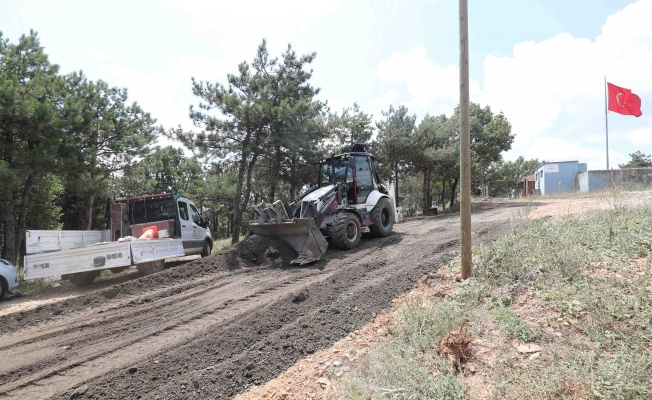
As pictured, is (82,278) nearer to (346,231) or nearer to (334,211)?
(334,211)

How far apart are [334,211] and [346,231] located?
0.65 m

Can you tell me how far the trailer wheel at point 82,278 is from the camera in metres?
9.32

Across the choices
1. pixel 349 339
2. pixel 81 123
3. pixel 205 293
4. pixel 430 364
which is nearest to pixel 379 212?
pixel 205 293

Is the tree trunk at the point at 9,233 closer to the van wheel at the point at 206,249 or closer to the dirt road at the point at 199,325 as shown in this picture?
the dirt road at the point at 199,325

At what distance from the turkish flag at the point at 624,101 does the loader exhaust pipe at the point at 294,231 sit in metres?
23.2

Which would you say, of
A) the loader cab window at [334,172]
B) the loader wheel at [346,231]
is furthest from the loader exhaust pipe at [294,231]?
the loader cab window at [334,172]

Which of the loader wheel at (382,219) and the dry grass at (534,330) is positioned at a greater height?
the loader wheel at (382,219)

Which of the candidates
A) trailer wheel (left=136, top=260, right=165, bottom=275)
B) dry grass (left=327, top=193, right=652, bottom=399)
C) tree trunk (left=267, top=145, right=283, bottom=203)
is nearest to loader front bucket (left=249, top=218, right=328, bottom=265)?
trailer wheel (left=136, top=260, right=165, bottom=275)

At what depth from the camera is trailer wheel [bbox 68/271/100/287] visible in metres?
9.32

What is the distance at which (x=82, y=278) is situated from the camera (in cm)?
938

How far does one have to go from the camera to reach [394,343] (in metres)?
3.94

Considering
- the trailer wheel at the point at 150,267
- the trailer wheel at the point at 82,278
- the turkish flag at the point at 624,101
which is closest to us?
the trailer wheel at the point at 82,278

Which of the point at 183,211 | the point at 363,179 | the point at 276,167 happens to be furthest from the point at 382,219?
the point at 276,167

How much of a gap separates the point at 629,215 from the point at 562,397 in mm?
5800
